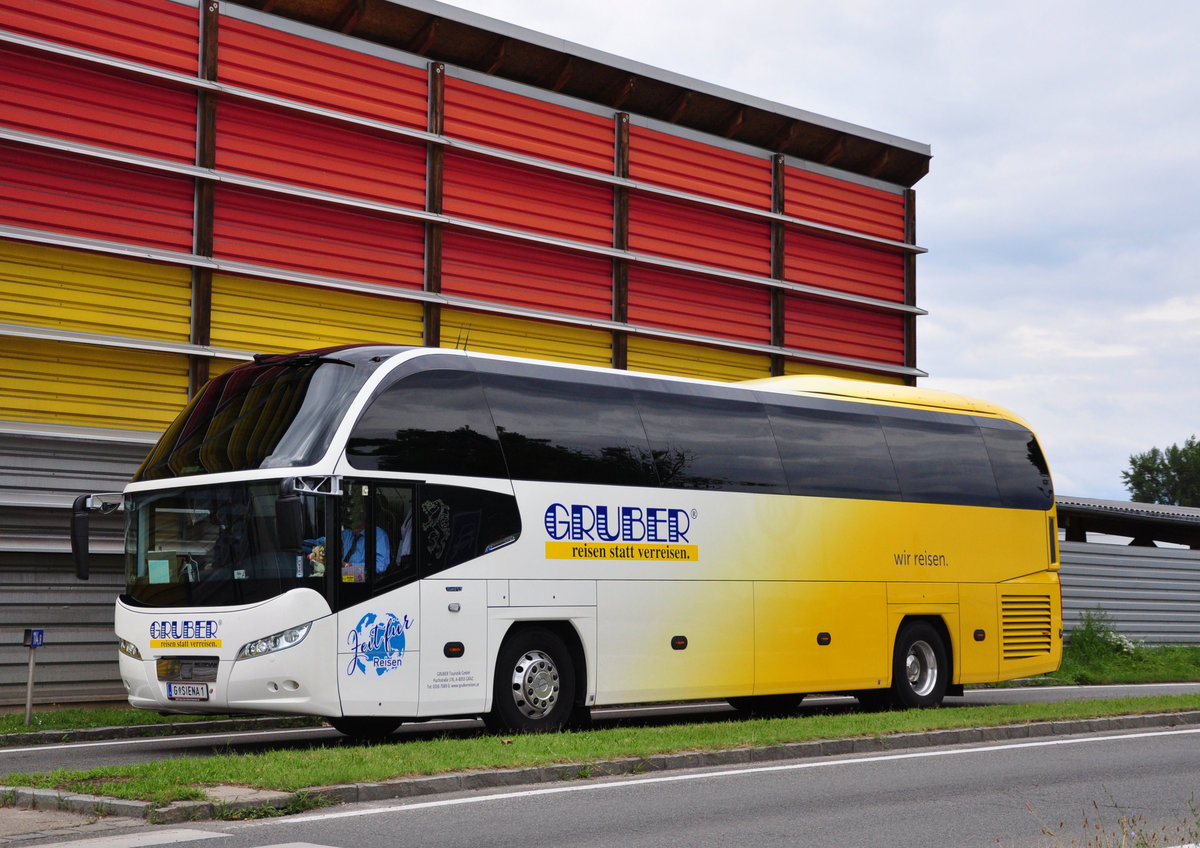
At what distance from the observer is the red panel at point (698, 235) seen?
25094 mm

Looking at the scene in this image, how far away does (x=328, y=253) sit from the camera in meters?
21.3

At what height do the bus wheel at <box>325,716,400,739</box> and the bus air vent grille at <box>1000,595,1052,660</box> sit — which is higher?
the bus air vent grille at <box>1000,595,1052,660</box>

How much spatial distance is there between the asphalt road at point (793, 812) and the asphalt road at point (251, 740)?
14.5ft

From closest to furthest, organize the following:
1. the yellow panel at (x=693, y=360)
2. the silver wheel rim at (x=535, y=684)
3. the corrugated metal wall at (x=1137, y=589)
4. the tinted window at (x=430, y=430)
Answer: the tinted window at (x=430, y=430) → the silver wheel rim at (x=535, y=684) → the yellow panel at (x=693, y=360) → the corrugated metal wall at (x=1137, y=589)

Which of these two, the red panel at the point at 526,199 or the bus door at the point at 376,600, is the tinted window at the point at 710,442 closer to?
the bus door at the point at 376,600

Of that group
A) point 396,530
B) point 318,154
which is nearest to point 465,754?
point 396,530

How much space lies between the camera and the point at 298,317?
21.0m

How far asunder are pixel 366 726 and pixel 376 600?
7.37 feet

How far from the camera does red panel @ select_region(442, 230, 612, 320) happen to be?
2270cm

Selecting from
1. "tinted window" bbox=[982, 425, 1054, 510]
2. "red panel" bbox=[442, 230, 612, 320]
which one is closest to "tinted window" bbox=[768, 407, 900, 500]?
"tinted window" bbox=[982, 425, 1054, 510]

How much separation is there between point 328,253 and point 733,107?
9.04 meters

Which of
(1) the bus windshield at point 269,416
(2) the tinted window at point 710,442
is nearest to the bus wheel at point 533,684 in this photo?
(2) the tinted window at point 710,442

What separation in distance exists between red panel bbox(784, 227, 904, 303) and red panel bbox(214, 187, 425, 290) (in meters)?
8.38

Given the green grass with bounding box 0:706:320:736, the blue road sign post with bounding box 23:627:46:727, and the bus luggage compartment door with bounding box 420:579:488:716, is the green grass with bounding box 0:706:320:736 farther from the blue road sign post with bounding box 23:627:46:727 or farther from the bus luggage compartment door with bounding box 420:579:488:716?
the bus luggage compartment door with bounding box 420:579:488:716
